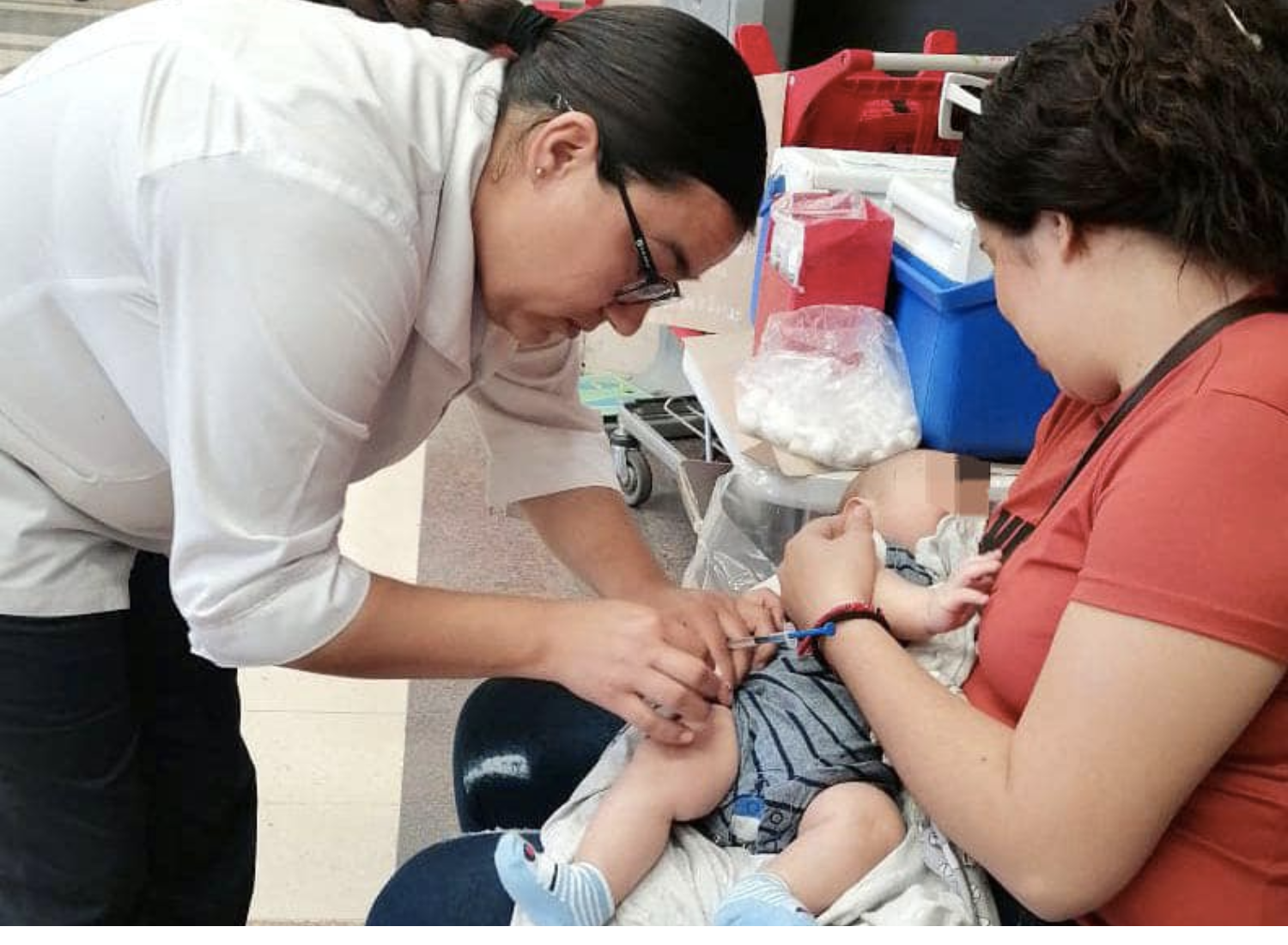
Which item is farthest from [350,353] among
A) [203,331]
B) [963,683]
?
[963,683]

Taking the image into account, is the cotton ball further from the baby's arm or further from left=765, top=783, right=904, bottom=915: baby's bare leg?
left=765, top=783, right=904, bottom=915: baby's bare leg

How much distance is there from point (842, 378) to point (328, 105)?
1.17 metres

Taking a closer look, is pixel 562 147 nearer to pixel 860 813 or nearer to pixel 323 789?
pixel 860 813

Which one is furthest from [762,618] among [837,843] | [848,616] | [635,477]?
[635,477]

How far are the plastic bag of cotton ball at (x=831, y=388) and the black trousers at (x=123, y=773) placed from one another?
0.87 metres

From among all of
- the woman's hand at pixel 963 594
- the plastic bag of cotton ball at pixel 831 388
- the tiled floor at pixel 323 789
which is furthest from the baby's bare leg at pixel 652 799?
the tiled floor at pixel 323 789

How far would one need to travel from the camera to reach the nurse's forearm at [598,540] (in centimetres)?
151

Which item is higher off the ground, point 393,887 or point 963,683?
point 963,683

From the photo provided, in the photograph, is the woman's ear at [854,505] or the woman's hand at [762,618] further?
the woman's ear at [854,505]

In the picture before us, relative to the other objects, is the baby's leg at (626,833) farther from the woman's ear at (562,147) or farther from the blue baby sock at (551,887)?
the woman's ear at (562,147)

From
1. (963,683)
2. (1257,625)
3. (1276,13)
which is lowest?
(963,683)
